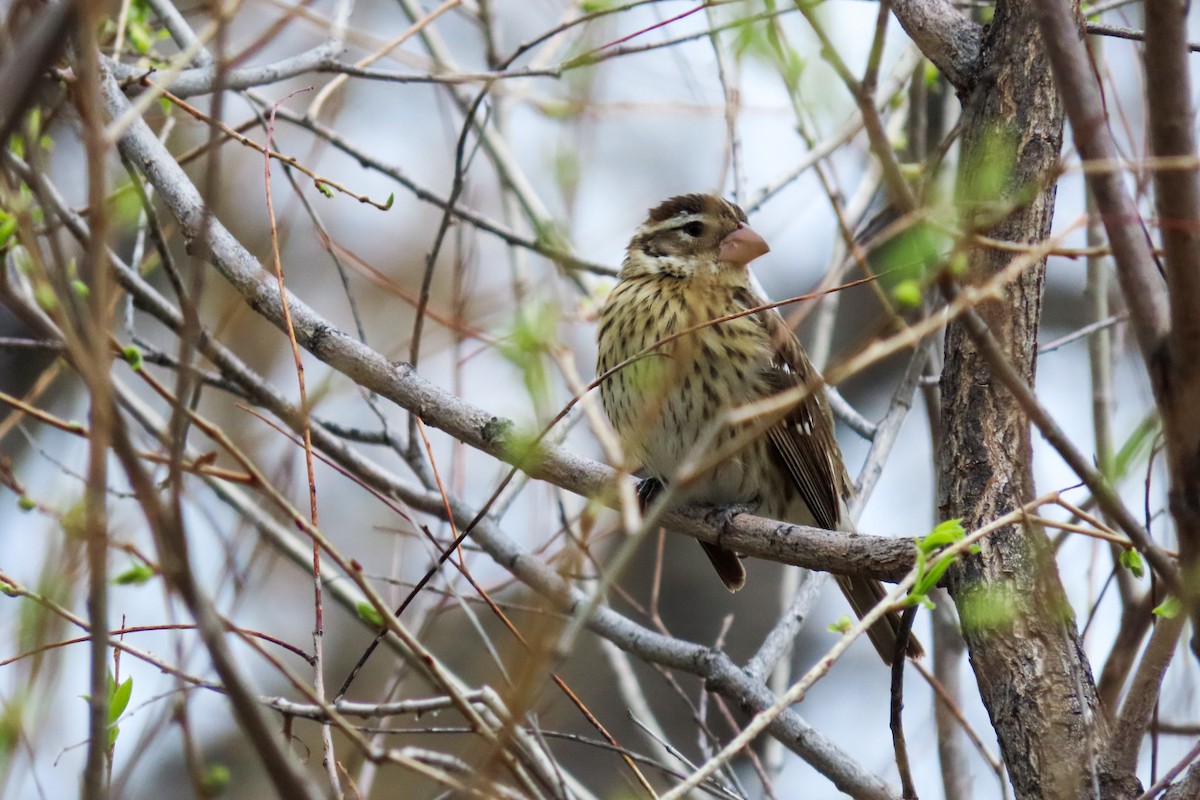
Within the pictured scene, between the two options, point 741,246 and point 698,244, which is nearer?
point 741,246

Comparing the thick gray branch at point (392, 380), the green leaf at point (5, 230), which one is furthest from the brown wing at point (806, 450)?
the green leaf at point (5, 230)

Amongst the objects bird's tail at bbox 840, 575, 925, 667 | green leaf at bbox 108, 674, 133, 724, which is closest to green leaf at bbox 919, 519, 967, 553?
green leaf at bbox 108, 674, 133, 724

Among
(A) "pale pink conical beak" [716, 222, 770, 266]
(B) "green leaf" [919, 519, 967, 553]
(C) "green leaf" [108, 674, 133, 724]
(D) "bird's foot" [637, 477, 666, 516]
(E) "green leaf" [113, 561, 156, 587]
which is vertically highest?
(A) "pale pink conical beak" [716, 222, 770, 266]

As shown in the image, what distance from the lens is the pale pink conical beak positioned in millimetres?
4512

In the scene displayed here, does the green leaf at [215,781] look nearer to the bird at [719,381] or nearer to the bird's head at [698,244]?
the bird at [719,381]

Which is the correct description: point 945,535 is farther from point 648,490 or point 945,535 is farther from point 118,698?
point 648,490

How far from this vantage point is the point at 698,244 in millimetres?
4707

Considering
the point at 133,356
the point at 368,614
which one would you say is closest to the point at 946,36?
the point at 368,614

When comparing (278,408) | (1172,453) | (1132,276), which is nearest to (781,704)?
(1172,453)

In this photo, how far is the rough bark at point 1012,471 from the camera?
244 centimetres

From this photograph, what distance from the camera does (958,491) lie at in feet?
8.97

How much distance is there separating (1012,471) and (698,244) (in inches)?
87.9

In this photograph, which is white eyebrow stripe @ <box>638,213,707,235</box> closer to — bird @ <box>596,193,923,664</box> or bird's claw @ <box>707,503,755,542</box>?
bird @ <box>596,193,923,664</box>

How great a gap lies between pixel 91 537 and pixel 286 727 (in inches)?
39.3
